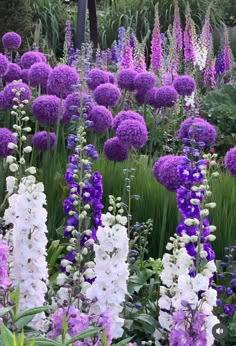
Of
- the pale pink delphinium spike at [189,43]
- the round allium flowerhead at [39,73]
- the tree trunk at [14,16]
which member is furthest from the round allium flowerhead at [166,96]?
the tree trunk at [14,16]

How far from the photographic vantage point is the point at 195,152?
109 inches

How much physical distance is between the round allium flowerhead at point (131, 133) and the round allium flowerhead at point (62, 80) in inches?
20.6

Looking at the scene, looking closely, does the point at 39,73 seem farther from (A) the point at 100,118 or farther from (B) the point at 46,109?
(A) the point at 100,118

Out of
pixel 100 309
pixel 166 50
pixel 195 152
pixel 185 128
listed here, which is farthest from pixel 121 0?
pixel 100 309

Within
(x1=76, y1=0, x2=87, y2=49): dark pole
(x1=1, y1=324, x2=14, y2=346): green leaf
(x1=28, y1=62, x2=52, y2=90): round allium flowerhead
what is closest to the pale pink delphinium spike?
(x1=76, y1=0, x2=87, y2=49): dark pole

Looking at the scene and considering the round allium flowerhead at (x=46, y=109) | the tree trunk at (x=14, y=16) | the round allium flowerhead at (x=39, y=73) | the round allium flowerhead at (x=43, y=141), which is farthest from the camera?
the tree trunk at (x=14, y=16)

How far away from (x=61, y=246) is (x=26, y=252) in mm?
1088

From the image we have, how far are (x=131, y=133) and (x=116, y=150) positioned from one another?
0.19 metres

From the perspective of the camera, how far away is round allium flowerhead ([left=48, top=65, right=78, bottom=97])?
13.3ft

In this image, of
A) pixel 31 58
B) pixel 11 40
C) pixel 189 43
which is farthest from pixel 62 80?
pixel 189 43

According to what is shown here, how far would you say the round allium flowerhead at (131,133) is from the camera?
364 centimetres

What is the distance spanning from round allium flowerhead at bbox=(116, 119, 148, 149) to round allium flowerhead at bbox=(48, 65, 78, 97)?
→ 1.72 feet

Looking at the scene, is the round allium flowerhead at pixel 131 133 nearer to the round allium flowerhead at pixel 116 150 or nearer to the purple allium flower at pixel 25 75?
the round allium flowerhead at pixel 116 150

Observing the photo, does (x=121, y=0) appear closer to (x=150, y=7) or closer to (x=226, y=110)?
(x=150, y=7)
